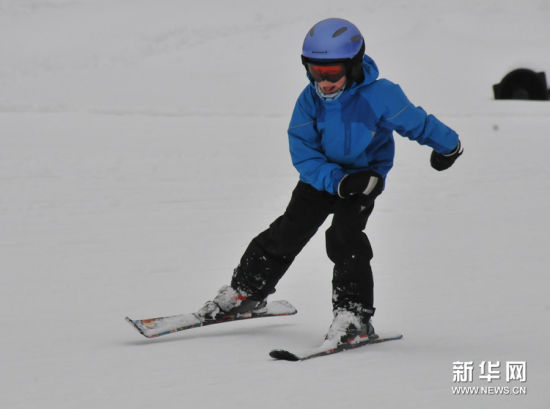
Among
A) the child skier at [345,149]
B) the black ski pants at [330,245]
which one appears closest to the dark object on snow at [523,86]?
the child skier at [345,149]

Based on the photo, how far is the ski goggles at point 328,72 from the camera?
Result: 3891mm

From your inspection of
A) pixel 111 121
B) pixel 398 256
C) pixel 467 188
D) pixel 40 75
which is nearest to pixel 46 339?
pixel 398 256

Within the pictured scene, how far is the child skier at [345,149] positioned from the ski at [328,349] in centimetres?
4

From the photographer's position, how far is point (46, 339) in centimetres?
436

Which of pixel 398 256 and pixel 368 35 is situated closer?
pixel 398 256

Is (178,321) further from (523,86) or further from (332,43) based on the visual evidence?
(523,86)

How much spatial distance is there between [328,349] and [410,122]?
107 cm

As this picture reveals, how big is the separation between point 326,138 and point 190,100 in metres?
9.93

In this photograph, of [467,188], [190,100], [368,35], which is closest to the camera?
[467,188]

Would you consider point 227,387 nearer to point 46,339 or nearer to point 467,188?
point 46,339

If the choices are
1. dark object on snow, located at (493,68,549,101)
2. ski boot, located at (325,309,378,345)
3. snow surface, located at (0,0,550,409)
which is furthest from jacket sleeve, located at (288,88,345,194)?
dark object on snow, located at (493,68,549,101)

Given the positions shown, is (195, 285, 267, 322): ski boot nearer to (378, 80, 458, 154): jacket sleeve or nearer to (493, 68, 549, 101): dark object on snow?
(378, 80, 458, 154): jacket sleeve

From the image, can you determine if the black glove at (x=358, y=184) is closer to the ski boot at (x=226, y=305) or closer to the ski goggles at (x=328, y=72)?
→ the ski goggles at (x=328, y=72)

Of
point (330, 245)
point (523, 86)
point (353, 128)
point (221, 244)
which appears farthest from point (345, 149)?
point (523, 86)
